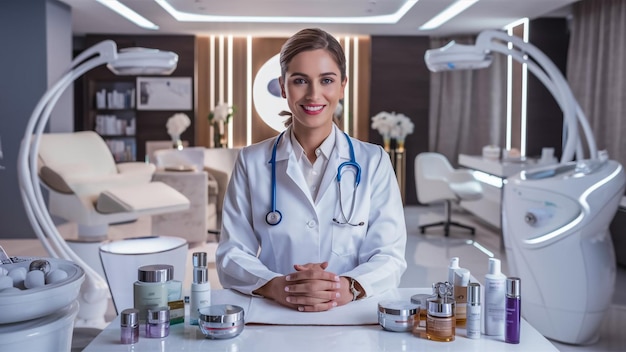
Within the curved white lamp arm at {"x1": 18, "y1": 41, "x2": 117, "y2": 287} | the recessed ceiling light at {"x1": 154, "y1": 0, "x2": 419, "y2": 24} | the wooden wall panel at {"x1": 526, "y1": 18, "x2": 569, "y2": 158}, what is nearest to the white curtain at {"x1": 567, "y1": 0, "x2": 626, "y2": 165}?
the wooden wall panel at {"x1": 526, "y1": 18, "x2": 569, "y2": 158}

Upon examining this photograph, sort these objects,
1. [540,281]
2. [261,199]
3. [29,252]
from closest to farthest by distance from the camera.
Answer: [261,199], [540,281], [29,252]

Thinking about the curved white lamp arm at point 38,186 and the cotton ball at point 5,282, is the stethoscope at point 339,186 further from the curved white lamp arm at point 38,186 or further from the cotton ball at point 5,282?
the curved white lamp arm at point 38,186

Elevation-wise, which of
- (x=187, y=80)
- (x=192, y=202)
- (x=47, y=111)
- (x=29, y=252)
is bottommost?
(x=29, y=252)

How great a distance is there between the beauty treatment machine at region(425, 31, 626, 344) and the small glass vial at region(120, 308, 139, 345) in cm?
267

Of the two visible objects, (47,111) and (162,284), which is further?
(47,111)

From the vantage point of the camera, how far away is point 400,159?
30.2ft

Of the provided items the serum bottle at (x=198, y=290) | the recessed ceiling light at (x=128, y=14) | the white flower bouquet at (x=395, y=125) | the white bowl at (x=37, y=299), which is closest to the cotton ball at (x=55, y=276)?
the white bowl at (x=37, y=299)

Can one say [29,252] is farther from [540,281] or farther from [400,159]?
[400,159]

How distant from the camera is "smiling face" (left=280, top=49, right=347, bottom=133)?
1.71 metres

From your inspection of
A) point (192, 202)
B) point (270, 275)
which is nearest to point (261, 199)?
point (270, 275)

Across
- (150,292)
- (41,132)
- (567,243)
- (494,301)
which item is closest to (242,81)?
(41,132)

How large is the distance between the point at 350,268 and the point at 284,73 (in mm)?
547

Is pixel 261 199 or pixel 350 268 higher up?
pixel 261 199

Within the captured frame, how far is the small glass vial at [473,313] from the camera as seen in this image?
1431 mm
